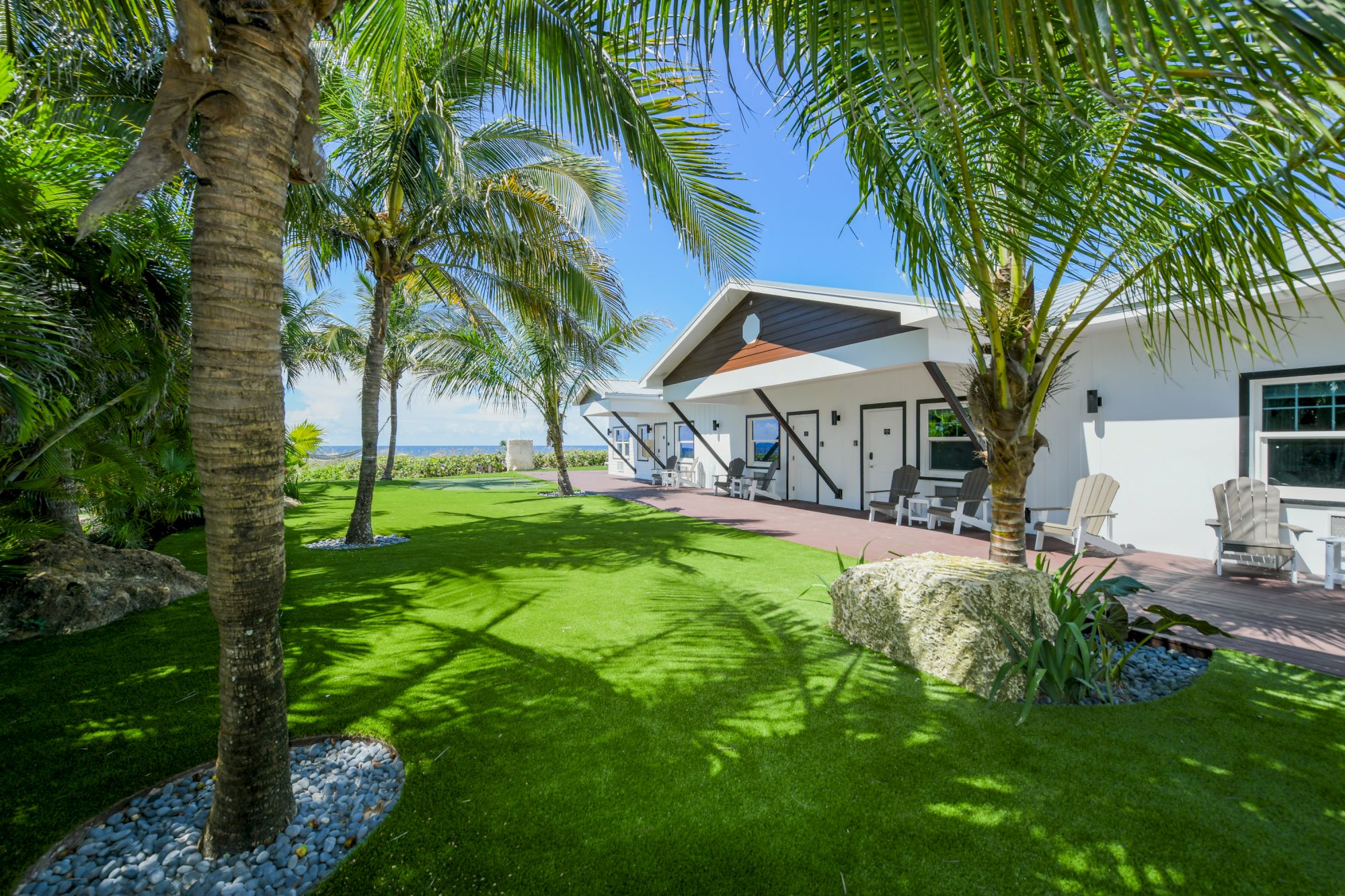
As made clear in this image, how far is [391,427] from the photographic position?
24.8m

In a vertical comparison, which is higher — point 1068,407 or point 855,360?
point 855,360

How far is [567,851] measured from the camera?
7.26 feet

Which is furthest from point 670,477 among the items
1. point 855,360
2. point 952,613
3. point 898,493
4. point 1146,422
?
point 952,613

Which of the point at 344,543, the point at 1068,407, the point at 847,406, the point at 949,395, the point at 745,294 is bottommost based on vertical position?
the point at 344,543

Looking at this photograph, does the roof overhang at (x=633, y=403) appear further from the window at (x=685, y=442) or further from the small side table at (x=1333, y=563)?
the small side table at (x=1333, y=563)

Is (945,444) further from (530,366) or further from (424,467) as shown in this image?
(424,467)

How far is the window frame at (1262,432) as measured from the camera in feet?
21.0

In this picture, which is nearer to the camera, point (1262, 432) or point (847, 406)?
point (1262, 432)

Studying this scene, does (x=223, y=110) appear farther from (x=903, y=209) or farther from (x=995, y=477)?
(x=995, y=477)

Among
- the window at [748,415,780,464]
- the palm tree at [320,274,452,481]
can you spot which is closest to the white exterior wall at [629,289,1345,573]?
the window at [748,415,780,464]

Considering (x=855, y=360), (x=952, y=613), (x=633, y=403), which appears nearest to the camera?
(x=952, y=613)

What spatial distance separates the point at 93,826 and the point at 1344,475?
1050cm

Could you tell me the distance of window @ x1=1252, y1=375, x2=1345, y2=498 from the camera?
629cm

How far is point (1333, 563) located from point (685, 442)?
54.4ft
